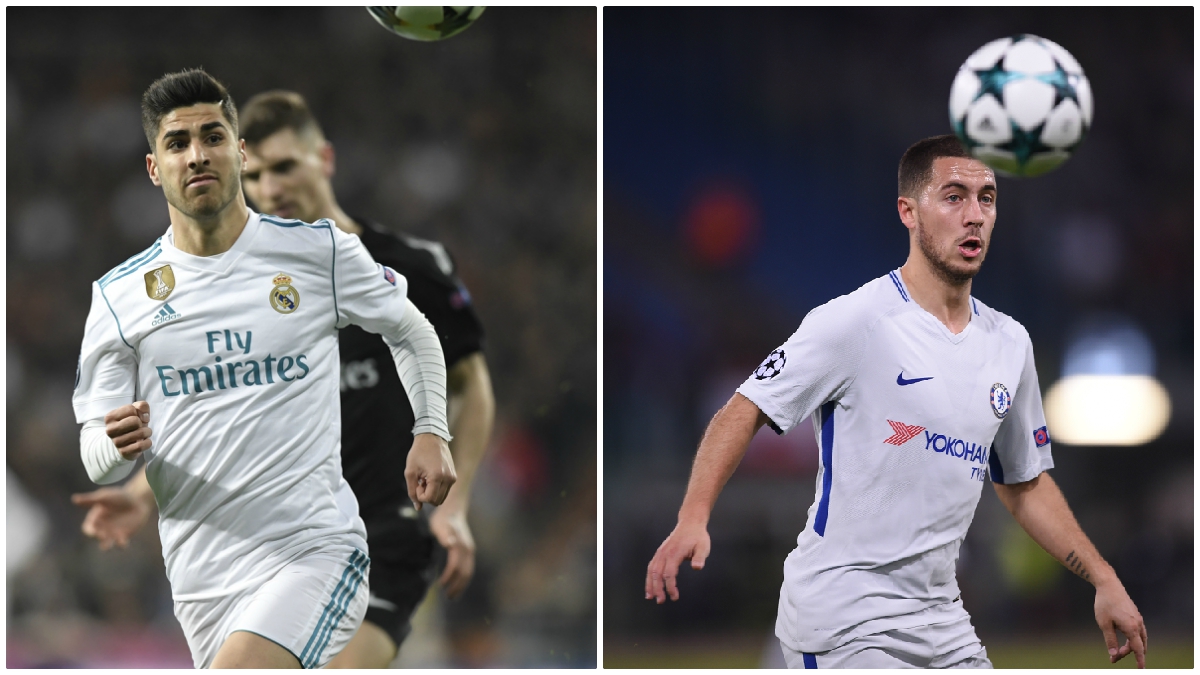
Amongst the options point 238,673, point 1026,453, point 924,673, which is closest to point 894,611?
point 924,673

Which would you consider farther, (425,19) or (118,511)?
(425,19)

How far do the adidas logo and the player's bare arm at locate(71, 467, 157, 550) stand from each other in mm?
512

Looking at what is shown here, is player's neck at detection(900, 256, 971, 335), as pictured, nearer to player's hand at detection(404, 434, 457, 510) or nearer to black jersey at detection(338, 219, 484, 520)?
player's hand at detection(404, 434, 457, 510)

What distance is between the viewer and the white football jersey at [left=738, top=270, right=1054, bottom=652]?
3.75 m

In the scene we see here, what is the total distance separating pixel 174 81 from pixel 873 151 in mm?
7680

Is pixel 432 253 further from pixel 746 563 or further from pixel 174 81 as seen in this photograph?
pixel 746 563

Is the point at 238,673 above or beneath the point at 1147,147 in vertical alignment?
beneath

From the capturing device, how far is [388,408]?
17.5ft

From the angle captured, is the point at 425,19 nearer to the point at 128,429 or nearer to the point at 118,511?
the point at 128,429

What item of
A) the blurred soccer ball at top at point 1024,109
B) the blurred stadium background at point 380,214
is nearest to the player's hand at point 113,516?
the blurred soccer ball at top at point 1024,109

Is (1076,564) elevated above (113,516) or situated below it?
below

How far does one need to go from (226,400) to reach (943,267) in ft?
7.93

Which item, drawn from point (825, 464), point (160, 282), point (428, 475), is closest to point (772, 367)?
point (825, 464)

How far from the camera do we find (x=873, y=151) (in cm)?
1066
